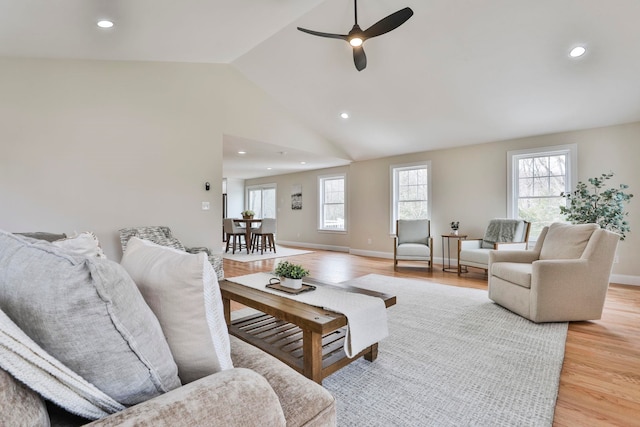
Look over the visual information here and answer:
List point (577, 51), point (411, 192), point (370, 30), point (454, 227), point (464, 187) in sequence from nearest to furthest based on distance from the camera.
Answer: point (370, 30), point (577, 51), point (454, 227), point (464, 187), point (411, 192)

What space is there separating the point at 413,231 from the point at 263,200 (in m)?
5.88

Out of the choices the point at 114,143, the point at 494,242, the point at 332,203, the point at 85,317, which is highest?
the point at 114,143

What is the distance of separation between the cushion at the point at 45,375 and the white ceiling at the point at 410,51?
293 centimetres

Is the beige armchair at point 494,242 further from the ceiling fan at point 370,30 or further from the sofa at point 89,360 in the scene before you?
the sofa at point 89,360

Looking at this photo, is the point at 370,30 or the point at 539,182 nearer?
the point at 370,30

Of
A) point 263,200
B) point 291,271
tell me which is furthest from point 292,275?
point 263,200

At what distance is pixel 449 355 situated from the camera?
7.27 ft

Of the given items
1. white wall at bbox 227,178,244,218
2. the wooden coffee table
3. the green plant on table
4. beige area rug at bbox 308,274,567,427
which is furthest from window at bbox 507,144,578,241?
white wall at bbox 227,178,244,218

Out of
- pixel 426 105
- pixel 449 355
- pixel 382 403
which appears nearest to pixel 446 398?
pixel 382 403

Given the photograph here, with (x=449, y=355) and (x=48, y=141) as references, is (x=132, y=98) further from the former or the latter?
(x=449, y=355)

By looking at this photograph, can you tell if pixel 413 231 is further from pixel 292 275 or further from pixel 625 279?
pixel 292 275

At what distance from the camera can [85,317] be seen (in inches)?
25.0

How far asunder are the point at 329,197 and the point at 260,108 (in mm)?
3501

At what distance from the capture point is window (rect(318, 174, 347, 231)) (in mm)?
7973
